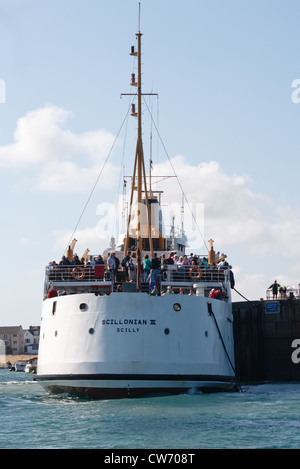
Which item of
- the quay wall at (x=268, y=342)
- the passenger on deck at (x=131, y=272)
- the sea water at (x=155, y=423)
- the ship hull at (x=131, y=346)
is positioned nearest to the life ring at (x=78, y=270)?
the passenger on deck at (x=131, y=272)

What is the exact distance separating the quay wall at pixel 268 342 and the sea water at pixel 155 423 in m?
11.1

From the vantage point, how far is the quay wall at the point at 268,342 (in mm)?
37969

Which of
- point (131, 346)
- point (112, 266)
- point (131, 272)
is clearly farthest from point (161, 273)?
point (131, 346)

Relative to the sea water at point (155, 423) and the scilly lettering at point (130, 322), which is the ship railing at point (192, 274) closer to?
the scilly lettering at point (130, 322)

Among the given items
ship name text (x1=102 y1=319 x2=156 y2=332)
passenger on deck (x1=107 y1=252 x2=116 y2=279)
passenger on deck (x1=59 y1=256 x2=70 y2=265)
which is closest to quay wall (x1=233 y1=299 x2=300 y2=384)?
passenger on deck (x1=59 y1=256 x2=70 y2=265)

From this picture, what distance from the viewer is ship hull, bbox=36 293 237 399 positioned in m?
24.9

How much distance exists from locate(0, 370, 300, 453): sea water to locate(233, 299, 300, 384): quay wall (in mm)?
11078

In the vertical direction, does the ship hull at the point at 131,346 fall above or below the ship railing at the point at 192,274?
below

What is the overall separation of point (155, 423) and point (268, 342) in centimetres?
2003

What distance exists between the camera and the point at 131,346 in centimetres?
2503

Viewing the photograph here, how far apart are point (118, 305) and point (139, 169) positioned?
792cm
